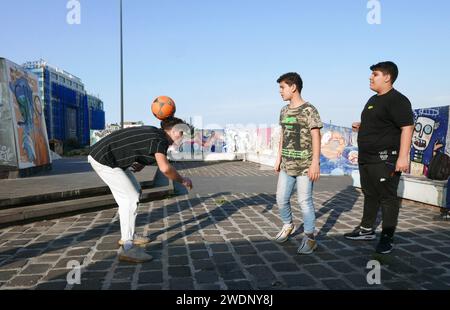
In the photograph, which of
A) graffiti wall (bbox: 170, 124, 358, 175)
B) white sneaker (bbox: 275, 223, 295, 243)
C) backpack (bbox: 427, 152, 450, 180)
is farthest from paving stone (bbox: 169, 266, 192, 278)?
graffiti wall (bbox: 170, 124, 358, 175)

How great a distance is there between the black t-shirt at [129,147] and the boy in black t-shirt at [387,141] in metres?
2.37

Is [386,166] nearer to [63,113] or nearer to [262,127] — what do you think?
[262,127]

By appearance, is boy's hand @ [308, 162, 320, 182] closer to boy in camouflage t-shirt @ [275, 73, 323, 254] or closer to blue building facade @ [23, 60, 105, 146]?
boy in camouflage t-shirt @ [275, 73, 323, 254]

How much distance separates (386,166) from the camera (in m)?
3.81

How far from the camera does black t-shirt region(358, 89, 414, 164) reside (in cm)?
366

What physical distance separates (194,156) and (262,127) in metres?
5.80

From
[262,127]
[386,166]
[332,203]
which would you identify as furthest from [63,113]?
[386,166]

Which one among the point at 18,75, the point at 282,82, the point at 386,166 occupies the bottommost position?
the point at 386,166

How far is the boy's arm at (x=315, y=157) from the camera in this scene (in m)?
3.71

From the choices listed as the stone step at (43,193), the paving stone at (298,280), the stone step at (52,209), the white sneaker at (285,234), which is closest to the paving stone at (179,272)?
the paving stone at (298,280)

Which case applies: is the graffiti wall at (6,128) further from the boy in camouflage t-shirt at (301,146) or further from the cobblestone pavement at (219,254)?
the boy in camouflage t-shirt at (301,146)

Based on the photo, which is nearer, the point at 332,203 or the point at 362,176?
the point at 362,176

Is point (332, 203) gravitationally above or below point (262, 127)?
below
